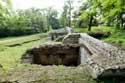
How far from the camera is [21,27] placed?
132 feet

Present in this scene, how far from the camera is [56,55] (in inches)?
445

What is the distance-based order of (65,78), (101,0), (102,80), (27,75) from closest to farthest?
(102,80), (65,78), (27,75), (101,0)

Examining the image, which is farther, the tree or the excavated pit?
the tree

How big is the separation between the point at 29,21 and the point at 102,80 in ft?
125

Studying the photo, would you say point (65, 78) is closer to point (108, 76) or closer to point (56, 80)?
point (56, 80)

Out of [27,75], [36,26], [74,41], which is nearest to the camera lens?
[27,75]

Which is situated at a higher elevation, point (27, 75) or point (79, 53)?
point (27, 75)

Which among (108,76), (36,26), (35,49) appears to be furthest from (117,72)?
(36,26)

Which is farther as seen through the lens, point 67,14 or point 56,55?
point 67,14

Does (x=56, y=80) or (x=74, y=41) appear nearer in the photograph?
(x=56, y=80)

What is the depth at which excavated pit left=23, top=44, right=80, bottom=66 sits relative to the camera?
10875mm

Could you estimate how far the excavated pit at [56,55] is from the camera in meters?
10.9

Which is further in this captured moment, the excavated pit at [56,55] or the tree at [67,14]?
the tree at [67,14]

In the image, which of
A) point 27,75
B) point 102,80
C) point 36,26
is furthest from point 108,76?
point 36,26
